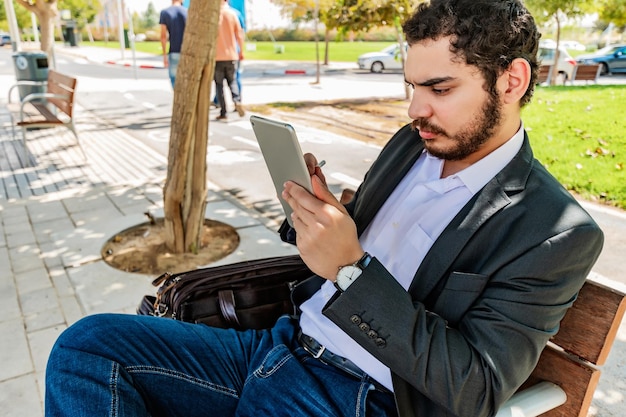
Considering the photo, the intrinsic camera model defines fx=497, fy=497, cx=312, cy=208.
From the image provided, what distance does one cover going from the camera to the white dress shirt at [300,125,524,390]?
1489 mm

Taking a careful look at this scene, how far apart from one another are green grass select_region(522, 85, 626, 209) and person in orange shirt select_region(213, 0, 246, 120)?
543 centimetres

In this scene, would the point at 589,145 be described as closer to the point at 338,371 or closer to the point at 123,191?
the point at 123,191

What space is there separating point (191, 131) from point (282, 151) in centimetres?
227

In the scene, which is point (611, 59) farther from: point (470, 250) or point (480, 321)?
point (480, 321)

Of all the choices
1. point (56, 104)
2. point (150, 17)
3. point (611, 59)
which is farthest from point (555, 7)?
point (150, 17)

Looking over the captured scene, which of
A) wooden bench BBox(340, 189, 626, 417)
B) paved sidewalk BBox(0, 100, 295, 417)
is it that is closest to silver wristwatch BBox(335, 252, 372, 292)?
wooden bench BBox(340, 189, 626, 417)

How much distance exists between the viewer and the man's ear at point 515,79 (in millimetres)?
1376

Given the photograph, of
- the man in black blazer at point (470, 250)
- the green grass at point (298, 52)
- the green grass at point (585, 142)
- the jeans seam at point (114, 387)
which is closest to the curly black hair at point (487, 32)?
the man in black blazer at point (470, 250)

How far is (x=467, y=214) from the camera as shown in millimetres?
1361

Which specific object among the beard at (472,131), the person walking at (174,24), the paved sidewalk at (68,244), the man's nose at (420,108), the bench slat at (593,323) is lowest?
the paved sidewalk at (68,244)

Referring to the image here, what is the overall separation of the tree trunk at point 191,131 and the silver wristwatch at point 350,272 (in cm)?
252

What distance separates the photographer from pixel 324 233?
127 cm

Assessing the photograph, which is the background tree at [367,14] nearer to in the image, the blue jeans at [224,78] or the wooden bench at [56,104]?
the blue jeans at [224,78]

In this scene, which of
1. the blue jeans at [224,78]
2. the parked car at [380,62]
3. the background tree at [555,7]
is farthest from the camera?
the parked car at [380,62]
